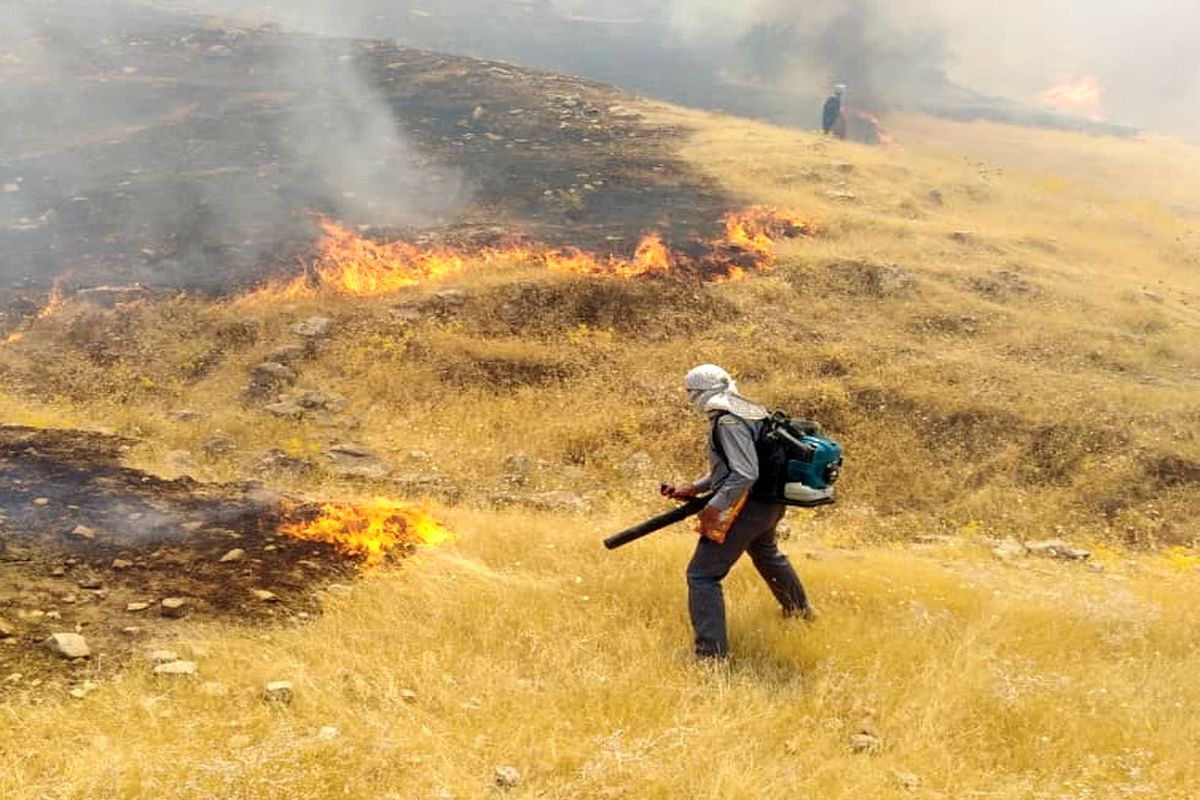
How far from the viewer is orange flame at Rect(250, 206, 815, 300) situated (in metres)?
12.7

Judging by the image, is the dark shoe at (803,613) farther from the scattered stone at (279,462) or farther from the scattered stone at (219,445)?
the scattered stone at (219,445)

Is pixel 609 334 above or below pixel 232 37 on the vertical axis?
below

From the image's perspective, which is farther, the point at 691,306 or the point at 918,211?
the point at 918,211

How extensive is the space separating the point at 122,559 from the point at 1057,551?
806 centimetres

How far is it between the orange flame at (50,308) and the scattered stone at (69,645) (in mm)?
8168

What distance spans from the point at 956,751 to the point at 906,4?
4001 cm

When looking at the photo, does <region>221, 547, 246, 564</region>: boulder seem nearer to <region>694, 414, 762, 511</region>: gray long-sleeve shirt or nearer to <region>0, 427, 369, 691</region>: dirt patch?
<region>0, 427, 369, 691</region>: dirt patch

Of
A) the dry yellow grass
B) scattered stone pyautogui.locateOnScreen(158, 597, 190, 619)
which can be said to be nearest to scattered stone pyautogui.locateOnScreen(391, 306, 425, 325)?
the dry yellow grass

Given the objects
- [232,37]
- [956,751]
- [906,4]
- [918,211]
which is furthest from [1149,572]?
[906,4]

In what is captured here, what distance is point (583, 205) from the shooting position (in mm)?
16016

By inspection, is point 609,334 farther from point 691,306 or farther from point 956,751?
point 956,751

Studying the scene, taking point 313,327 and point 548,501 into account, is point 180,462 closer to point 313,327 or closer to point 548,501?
point 313,327

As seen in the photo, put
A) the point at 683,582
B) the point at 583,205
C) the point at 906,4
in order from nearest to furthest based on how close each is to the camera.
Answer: the point at 683,582
the point at 583,205
the point at 906,4

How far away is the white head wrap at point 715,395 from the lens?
5.04 metres
